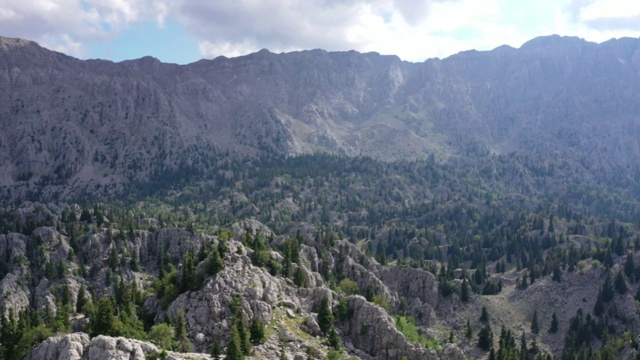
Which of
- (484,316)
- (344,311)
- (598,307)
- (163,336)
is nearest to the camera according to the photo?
(163,336)

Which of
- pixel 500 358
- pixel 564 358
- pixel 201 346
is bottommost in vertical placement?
pixel 564 358

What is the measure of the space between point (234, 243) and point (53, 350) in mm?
50743

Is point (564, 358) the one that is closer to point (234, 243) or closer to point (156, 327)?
point (234, 243)

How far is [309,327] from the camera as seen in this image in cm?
11194

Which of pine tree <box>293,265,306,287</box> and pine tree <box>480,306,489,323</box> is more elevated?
pine tree <box>293,265,306,287</box>

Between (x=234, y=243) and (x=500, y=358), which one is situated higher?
(x=234, y=243)

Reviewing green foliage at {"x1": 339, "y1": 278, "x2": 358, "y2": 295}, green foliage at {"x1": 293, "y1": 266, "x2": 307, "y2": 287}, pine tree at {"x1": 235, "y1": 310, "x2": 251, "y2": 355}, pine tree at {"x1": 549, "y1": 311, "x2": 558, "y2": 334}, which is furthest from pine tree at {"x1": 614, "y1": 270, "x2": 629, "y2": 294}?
pine tree at {"x1": 235, "y1": 310, "x2": 251, "y2": 355}

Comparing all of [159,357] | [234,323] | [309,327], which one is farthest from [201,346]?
[309,327]

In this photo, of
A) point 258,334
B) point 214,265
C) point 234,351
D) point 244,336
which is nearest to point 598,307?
point 258,334

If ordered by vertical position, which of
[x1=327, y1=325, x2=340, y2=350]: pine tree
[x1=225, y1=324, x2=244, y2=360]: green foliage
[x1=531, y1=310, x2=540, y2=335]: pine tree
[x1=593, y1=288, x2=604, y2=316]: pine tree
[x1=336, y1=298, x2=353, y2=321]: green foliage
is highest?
[x1=225, y1=324, x2=244, y2=360]: green foliage

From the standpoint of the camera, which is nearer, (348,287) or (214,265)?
(214,265)

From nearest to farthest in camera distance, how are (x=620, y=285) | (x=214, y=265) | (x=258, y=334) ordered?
(x=258, y=334), (x=214, y=265), (x=620, y=285)

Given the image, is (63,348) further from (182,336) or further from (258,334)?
(258,334)

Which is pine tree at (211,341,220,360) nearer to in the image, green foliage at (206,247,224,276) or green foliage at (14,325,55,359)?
green foliage at (206,247,224,276)
